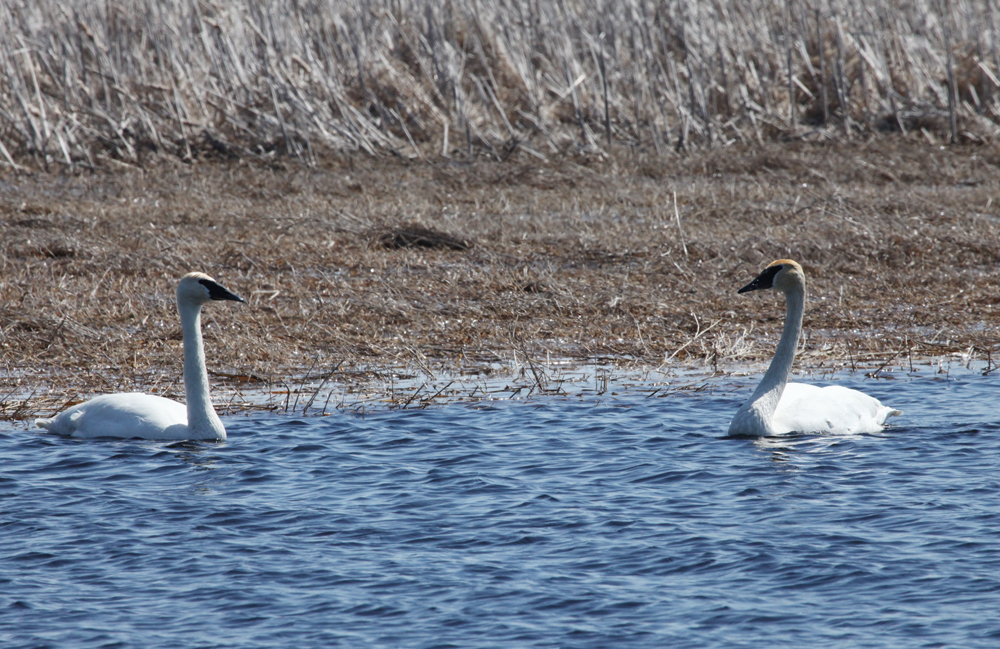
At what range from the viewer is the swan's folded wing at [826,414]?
7.43 m

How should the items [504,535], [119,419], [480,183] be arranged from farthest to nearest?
[480,183] → [119,419] → [504,535]

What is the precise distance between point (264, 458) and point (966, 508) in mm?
3584

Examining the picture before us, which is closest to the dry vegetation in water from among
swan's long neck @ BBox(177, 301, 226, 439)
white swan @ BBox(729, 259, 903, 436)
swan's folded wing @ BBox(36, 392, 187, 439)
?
swan's folded wing @ BBox(36, 392, 187, 439)

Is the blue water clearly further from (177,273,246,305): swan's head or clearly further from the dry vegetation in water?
the dry vegetation in water

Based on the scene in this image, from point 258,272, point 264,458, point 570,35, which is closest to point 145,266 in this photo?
point 258,272

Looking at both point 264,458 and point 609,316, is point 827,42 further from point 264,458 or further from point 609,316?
point 264,458

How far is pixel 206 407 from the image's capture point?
716 cm

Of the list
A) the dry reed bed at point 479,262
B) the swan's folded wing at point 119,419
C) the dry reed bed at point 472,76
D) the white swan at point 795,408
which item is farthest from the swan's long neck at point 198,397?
the dry reed bed at point 472,76

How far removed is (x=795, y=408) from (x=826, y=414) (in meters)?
0.18

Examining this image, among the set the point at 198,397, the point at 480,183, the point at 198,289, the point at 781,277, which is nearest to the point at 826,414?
the point at 781,277

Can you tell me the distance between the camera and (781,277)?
780 cm

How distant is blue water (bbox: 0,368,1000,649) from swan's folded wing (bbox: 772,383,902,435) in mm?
115

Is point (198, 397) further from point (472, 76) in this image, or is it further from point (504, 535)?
point (472, 76)

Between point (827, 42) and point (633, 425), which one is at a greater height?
point (827, 42)
